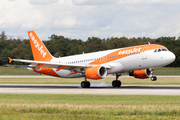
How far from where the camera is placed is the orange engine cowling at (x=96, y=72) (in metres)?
39.9

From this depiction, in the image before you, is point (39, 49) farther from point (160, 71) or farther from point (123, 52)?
point (160, 71)

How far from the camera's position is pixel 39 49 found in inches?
2030

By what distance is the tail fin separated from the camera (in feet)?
169

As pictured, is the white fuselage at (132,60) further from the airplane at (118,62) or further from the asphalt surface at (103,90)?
the asphalt surface at (103,90)

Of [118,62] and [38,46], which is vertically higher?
[38,46]

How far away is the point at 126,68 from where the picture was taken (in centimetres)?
4181

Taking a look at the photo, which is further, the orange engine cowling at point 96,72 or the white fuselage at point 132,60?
the orange engine cowling at point 96,72

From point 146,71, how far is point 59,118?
2932 centimetres

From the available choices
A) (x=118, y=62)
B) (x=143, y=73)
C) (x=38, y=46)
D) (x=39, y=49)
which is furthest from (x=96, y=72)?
(x=38, y=46)

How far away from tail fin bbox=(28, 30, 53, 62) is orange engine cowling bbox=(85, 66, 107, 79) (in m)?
12.2

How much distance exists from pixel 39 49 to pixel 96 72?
49.8 feet

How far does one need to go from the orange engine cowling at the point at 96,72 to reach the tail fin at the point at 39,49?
12233mm

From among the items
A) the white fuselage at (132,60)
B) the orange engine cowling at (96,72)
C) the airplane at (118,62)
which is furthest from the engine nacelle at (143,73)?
the orange engine cowling at (96,72)

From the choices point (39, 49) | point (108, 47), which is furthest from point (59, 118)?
point (108, 47)
